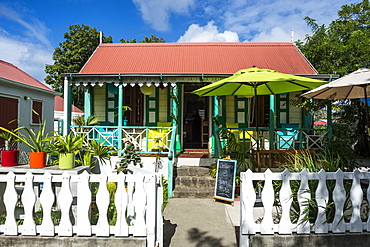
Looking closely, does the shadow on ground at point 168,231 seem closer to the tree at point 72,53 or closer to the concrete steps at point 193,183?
the concrete steps at point 193,183

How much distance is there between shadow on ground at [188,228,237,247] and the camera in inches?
138

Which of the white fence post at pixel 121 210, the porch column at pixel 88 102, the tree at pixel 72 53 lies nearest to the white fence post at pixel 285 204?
the white fence post at pixel 121 210

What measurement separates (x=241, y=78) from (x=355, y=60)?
7776 mm

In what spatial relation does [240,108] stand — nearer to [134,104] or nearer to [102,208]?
[134,104]

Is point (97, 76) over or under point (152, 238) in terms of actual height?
over

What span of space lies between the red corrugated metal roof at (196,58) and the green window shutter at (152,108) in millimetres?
1003

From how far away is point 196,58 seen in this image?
10.4 meters

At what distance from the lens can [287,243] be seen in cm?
291

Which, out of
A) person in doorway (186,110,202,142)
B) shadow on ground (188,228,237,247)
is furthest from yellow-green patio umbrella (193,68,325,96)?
person in doorway (186,110,202,142)

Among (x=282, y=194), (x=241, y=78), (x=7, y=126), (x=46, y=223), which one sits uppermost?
(x=241, y=78)

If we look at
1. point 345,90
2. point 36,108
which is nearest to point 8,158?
point 345,90

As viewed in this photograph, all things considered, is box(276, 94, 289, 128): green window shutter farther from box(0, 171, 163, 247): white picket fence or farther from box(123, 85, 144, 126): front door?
box(0, 171, 163, 247): white picket fence

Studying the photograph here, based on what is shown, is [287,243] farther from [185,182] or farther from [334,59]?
[334,59]

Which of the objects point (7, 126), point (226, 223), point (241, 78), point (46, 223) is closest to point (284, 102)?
point (241, 78)
